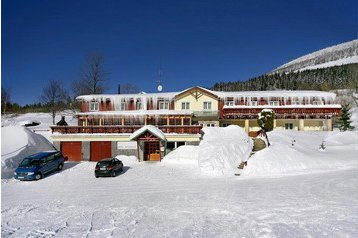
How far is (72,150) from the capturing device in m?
31.9

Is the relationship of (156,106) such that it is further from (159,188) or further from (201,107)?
(159,188)

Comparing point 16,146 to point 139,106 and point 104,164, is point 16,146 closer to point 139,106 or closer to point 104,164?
point 104,164

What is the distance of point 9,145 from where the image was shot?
29.3m

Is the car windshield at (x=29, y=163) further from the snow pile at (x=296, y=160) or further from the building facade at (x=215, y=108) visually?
the snow pile at (x=296, y=160)

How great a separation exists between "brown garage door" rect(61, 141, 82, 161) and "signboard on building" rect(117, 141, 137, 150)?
4468 mm

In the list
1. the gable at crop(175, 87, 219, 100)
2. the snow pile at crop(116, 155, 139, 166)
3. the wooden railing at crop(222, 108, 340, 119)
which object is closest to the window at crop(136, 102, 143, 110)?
the gable at crop(175, 87, 219, 100)

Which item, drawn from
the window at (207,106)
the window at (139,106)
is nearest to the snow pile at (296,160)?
the window at (207,106)

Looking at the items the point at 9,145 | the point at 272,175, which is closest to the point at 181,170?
the point at 272,175

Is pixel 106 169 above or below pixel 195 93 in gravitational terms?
below

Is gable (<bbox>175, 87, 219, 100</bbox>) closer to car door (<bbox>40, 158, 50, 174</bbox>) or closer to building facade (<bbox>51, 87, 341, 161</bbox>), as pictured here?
building facade (<bbox>51, 87, 341, 161</bbox>)

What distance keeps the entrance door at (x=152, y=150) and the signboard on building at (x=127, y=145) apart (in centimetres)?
119

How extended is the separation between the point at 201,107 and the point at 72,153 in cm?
1965

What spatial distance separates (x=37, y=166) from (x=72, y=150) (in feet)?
26.6

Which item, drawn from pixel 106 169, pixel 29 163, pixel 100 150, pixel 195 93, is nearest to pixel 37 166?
pixel 29 163
